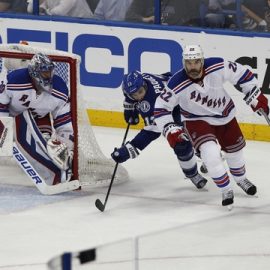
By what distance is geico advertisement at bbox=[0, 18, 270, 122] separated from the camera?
32.4 feet

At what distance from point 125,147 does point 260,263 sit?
2816 mm

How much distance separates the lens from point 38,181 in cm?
827

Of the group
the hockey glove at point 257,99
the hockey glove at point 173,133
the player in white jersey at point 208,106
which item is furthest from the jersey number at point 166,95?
the hockey glove at point 257,99

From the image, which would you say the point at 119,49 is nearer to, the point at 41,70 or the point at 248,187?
the point at 41,70

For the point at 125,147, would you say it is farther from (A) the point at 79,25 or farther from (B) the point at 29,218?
(A) the point at 79,25

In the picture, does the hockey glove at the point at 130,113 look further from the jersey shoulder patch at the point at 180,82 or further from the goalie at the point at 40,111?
the jersey shoulder patch at the point at 180,82

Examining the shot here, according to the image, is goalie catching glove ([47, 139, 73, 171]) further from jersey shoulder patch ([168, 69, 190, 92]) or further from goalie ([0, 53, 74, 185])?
jersey shoulder patch ([168, 69, 190, 92])

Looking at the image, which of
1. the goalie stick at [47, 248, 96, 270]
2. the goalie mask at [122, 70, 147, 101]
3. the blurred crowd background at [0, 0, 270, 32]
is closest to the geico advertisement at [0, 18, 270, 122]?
the blurred crowd background at [0, 0, 270, 32]

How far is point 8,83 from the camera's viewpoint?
832cm

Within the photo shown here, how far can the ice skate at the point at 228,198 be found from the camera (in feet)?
25.6

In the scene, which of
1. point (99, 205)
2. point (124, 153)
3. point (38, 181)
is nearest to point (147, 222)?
point (99, 205)

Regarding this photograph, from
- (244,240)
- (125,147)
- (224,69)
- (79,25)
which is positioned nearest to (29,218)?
(125,147)

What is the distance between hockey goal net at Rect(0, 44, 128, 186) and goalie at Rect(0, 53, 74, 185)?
63mm

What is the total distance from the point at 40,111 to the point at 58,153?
1.18 feet
